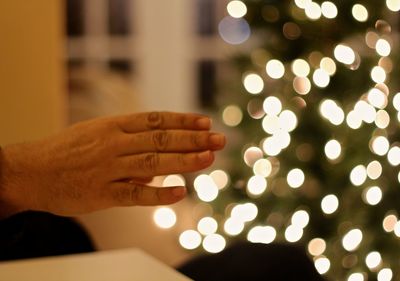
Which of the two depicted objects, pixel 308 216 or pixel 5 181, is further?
pixel 308 216

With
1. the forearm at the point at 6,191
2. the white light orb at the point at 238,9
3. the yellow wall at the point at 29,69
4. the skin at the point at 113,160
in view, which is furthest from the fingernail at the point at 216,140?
the white light orb at the point at 238,9

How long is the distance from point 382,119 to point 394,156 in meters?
0.11

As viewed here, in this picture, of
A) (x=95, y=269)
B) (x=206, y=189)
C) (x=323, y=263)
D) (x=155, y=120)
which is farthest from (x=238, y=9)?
(x=95, y=269)

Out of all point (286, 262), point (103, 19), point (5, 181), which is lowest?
point (286, 262)

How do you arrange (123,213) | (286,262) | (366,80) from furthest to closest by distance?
(366,80) → (123,213) → (286,262)

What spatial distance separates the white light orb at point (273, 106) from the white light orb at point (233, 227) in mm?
344

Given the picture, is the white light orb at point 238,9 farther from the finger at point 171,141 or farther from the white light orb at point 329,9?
the finger at point 171,141

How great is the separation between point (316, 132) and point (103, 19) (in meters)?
2.36

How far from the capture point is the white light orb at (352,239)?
Result: 2002mm

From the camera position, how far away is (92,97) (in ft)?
8.61

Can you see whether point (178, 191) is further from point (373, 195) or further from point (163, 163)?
point (373, 195)

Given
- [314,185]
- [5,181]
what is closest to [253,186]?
[314,185]

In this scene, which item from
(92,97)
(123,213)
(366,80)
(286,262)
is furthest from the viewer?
(92,97)

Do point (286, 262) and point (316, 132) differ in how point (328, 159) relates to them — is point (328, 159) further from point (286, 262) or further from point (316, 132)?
point (286, 262)
